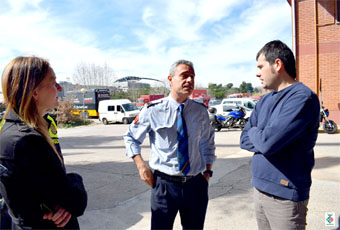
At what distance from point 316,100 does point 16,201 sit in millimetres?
1957

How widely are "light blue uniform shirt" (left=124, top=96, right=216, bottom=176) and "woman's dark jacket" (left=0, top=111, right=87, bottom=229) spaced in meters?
0.93

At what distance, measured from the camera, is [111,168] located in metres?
6.49

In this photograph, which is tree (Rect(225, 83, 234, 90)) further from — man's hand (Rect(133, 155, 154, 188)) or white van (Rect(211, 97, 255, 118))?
man's hand (Rect(133, 155, 154, 188))

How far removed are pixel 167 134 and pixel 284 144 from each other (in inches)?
37.8

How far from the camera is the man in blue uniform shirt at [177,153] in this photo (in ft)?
7.04

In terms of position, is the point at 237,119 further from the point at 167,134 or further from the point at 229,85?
the point at 229,85

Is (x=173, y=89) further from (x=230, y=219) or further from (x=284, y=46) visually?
(x=230, y=219)

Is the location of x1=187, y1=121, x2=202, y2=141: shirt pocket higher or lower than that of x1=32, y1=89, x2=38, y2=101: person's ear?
lower

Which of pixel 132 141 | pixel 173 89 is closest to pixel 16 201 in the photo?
pixel 132 141

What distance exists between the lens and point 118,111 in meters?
21.5

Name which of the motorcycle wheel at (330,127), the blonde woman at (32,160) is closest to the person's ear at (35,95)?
the blonde woman at (32,160)

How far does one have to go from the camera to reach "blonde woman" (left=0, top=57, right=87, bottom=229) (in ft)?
4.22

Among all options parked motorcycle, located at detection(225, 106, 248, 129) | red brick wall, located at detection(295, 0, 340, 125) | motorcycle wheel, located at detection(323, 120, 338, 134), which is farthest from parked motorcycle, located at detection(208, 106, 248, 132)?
motorcycle wheel, located at detection(323, 120, 338, 134)

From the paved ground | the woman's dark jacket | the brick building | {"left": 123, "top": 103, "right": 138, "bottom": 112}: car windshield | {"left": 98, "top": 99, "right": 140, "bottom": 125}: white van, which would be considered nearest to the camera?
the woman's dark jacket
